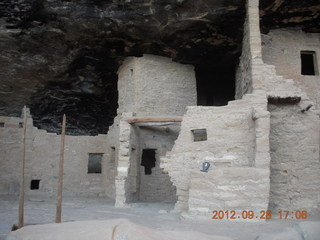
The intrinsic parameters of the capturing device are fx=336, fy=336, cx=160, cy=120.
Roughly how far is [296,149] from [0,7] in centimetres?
787

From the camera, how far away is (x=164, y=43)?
990 cm

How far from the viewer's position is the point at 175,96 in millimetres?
10523

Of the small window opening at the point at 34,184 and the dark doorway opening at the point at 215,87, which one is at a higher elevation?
the dark doorway opening at the point at 215,87

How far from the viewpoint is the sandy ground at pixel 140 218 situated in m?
5.37

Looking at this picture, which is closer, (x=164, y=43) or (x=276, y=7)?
(x=276, y=7)

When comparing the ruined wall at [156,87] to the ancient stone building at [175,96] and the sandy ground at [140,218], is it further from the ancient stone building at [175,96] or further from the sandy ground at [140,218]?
the sandy ground at [140,218]

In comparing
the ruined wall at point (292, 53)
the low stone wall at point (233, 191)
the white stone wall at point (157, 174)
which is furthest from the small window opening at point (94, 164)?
the low stone wall at point (233, 191)

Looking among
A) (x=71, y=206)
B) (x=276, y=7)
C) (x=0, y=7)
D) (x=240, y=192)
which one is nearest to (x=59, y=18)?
(x=0, y=7)

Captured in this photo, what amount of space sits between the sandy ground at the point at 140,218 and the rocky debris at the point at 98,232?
1854mm

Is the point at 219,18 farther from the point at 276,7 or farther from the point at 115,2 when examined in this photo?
the point at 115,2

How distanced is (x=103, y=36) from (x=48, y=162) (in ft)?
15.3

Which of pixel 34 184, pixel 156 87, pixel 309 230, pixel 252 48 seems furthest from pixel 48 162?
pixel 309 230

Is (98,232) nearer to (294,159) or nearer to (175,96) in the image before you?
(294,159)

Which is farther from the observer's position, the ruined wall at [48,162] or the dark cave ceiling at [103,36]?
the ruined wall at [48,162]
